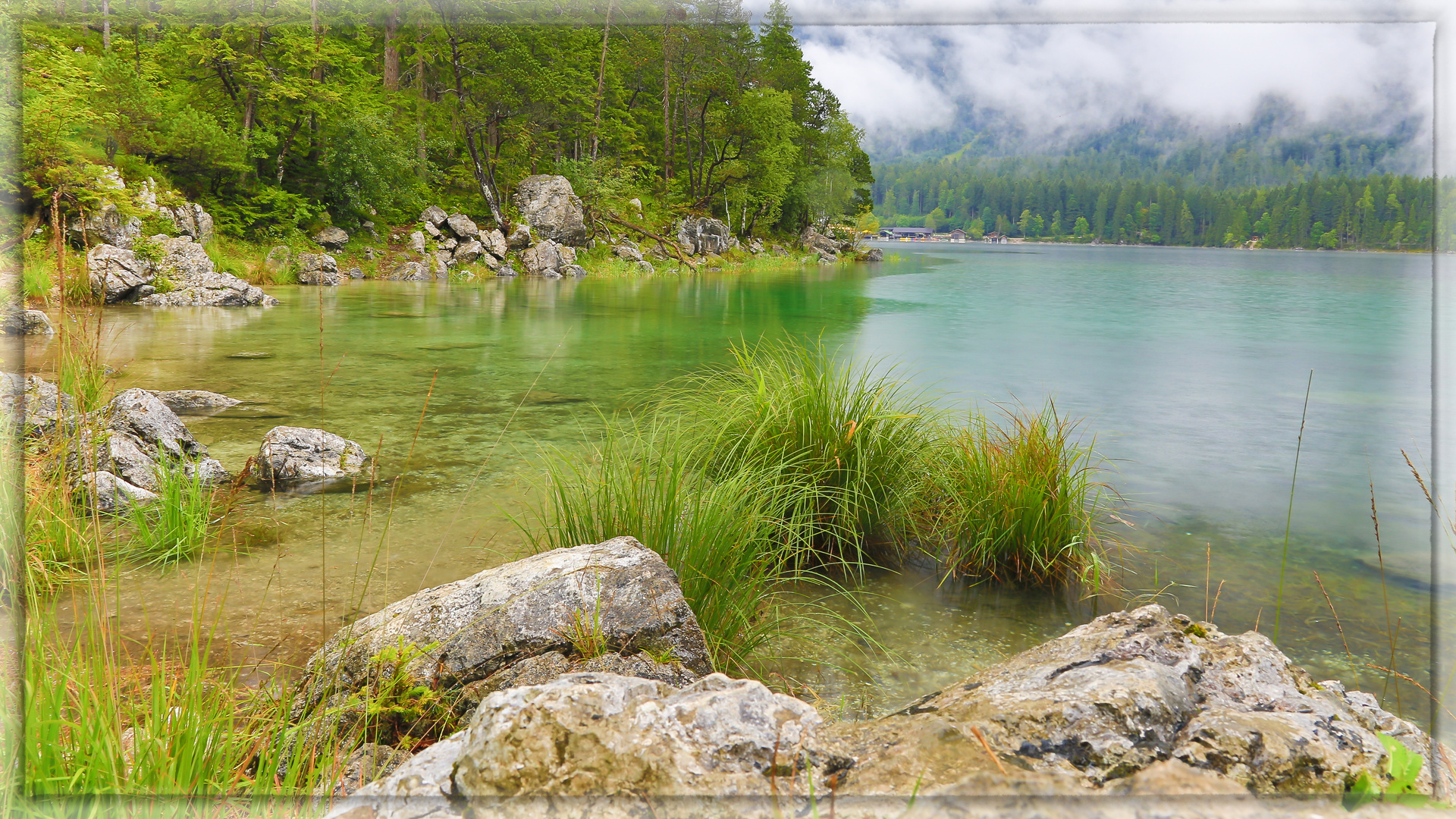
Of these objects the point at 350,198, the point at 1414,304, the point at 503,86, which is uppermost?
the point at 503,86

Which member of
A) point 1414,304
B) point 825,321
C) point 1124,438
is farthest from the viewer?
point 1414,304

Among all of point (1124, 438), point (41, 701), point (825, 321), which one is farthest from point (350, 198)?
point (41, 701)

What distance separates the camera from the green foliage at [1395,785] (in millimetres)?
1062

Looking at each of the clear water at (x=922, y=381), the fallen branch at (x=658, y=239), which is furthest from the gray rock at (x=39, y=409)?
the fallen branch at (x=658, y=239)

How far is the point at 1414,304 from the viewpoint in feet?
56.7

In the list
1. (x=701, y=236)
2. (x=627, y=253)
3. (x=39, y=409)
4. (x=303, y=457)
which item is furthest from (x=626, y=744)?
(x=701, y=236)

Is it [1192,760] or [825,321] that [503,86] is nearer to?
[825,321]

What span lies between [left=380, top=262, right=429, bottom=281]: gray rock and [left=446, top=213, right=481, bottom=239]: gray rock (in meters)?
2.85

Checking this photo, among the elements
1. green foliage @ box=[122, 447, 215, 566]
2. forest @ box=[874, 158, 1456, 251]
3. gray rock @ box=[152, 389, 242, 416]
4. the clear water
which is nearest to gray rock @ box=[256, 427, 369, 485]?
the clear water

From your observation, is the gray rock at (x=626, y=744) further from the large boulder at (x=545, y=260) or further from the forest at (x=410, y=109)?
the large boulder at (x=545, y=260)

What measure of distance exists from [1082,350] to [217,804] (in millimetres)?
12095

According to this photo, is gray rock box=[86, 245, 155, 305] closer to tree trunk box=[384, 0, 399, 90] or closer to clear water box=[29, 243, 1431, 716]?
clear water box=[29, 243, 1431, 716]

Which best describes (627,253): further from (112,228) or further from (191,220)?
(112,228)

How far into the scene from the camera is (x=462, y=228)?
2469 cm
